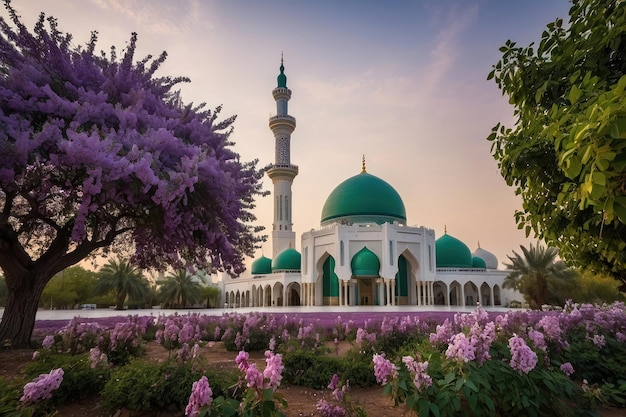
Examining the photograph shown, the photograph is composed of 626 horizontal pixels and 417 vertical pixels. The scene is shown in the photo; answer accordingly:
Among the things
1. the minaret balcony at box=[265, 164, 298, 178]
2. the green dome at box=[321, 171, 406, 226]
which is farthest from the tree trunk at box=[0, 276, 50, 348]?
the minaret balcony at box=[265, 164, 298, 178]

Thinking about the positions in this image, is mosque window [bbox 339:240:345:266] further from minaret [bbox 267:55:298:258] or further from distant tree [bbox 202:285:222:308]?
distant tree [bbox 202:285:222:308]

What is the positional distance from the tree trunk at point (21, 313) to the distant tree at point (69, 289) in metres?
29.3

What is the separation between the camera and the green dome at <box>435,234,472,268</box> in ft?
132

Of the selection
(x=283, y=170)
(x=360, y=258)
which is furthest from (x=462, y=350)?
(x=283, y=170)

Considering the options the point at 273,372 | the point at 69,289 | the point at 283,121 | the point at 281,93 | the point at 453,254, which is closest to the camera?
the point at 273,372

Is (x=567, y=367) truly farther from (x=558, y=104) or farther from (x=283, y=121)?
(x=283, y=121)

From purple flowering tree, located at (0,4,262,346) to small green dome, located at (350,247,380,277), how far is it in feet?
83.1

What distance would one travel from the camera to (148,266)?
9.91 m

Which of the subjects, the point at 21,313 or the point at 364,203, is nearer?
the point at 21,313

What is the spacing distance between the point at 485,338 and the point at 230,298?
48.5 m

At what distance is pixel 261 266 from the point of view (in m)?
46.3

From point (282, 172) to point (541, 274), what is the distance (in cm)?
2444

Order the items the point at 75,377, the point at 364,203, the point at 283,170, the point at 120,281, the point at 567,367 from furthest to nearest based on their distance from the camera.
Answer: the point at 283,170
the point at 364,203
the point at 120,281
the point at 75,377
the point at 567,367

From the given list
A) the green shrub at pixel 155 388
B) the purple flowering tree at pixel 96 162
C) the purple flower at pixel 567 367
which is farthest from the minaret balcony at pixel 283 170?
the purple flower at pixel 567 367
